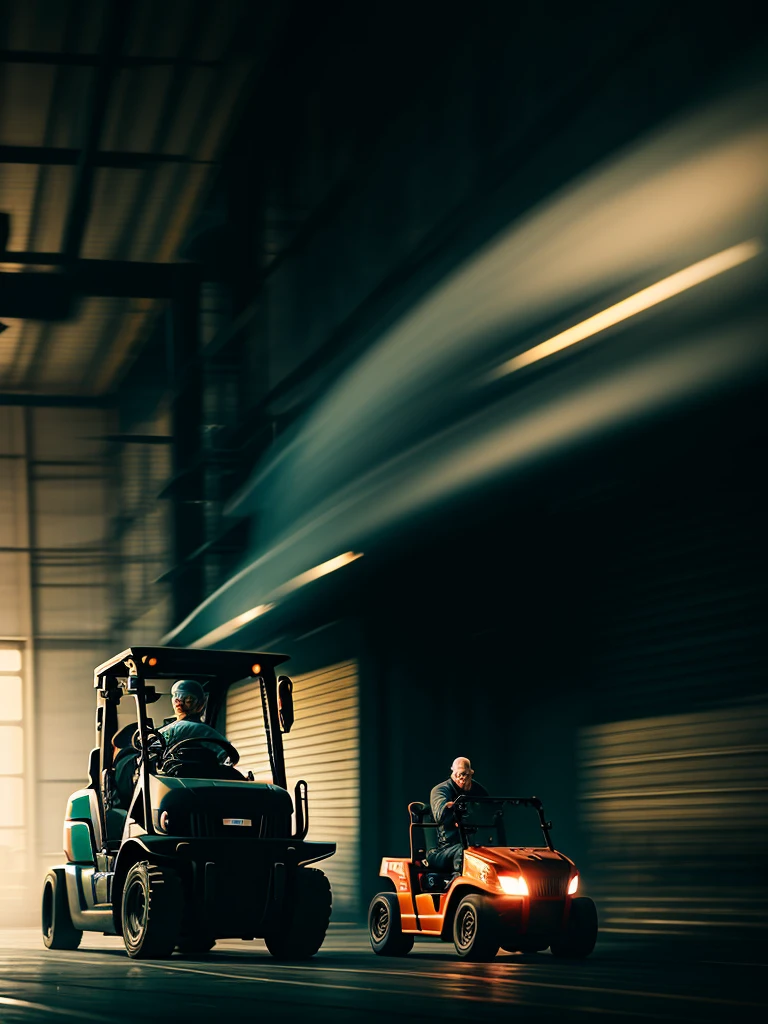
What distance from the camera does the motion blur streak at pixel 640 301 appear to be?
11.6m

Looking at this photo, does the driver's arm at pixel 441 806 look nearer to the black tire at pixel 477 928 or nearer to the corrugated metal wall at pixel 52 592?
the black tire at pixel 477 928

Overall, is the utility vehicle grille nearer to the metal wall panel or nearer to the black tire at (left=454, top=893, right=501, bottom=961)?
the black tire at (left=454, top=893, right=501, bottom=961)

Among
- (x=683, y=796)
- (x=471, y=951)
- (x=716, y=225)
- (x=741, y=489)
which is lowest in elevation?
(x=471, y=951)

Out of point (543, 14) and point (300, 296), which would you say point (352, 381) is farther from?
point (543, 14)

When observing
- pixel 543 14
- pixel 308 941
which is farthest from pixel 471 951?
pixel 543 14

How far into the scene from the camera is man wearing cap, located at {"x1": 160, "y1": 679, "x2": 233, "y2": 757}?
12758 millimetres

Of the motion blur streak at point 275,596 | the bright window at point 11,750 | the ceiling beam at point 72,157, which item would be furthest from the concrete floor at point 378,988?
the bright window at point 11,750

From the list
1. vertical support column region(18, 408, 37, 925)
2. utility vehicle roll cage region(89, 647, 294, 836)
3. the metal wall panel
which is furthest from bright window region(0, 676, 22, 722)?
utility vehicle roll cage region(89, 647, 294, 836)

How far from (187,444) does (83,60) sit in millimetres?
7635

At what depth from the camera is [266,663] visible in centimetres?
1343

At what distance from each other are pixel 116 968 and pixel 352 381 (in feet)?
31.4

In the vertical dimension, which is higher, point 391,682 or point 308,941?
point 391,682

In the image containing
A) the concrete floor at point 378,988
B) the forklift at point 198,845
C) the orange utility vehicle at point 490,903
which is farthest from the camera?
the orange utility vehicle at point 490,903

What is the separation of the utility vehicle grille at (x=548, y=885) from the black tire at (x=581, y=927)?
0.15 metres
